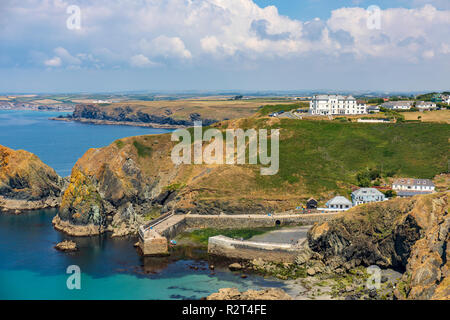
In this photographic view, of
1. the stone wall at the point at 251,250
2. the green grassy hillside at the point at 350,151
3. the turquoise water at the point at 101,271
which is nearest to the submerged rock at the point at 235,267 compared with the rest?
the turquoise water at the point at 101,271

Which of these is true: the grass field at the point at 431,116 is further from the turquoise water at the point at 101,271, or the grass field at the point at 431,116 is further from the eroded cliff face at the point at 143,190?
the turquoise water at the point at 101,271

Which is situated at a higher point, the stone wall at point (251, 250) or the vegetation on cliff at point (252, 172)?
the vegetation on cliff at point (252, 172)

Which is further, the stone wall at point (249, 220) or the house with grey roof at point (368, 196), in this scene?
the house with grey roof at point (368, 196)

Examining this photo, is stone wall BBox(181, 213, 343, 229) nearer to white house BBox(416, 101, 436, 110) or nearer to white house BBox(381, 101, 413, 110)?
white house BBox(381, 101, 413, 110)

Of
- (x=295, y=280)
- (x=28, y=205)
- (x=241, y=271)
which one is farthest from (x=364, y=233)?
(x=28, y=205)

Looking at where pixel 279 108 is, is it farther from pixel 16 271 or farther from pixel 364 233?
pixel 16 271

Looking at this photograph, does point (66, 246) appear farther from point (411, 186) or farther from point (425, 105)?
point (425, 105)
